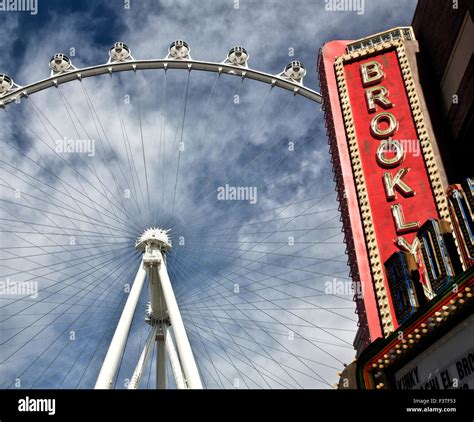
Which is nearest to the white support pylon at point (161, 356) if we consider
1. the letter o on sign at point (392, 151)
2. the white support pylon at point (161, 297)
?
the white support pylon at point (161, 297)

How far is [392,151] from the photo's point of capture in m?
18.4

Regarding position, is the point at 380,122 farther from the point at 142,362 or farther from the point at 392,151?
the point at 142,362

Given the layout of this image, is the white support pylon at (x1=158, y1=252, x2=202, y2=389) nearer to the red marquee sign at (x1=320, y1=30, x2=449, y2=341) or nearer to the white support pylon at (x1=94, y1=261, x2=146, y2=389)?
the white support pylon at (x1=94, y1=261, x2=146, y2=389)

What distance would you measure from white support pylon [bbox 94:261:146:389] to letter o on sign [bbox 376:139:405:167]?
1177cm

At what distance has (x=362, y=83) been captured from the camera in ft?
66.1

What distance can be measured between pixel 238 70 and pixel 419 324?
21456 millimetres

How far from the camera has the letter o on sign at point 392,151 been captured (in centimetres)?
1806

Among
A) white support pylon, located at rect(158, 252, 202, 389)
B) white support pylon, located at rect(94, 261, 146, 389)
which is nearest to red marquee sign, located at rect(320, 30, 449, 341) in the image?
white support pylon, located at rect(158, 252, 202, 389)

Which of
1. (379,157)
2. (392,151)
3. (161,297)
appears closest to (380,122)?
(392,151)

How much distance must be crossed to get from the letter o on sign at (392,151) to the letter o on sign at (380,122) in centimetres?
28

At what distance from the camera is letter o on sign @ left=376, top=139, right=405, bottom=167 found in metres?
18.1

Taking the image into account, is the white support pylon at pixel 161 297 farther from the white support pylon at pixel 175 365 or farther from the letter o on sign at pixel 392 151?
the letter o on sign at pixel 392 151

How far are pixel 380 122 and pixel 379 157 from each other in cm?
153
